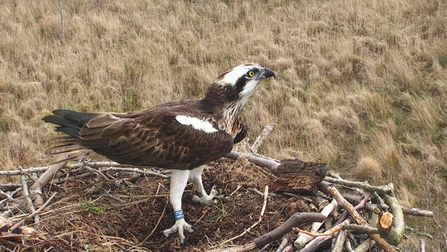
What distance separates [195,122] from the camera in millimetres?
4340

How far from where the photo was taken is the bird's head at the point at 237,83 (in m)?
4.54

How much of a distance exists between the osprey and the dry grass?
116 inches

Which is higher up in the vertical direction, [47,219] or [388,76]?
[47,219]

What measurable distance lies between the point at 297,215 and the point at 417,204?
3367 mm

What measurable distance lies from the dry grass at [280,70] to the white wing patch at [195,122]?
10.3 ft

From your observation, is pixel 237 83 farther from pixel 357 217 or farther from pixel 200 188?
pixel 357 217

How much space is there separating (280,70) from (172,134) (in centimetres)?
648

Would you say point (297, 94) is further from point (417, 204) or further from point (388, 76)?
point (417, 204)

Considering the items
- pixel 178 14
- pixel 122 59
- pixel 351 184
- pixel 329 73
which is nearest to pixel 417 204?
pixel 351 184

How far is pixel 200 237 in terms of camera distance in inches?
172

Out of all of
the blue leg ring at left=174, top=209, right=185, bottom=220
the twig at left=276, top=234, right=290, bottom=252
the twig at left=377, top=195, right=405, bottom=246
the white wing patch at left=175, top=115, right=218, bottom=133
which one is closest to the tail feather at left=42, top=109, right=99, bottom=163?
the white wing patch at left=175, top=115, right=218, bottom=133

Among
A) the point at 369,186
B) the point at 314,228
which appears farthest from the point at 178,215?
the point at 369,186

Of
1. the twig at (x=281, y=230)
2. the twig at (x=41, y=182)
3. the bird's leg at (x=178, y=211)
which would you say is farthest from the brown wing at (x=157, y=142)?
the twig at (x=281, y=230)

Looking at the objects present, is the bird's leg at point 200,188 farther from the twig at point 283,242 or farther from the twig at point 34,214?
the twig at point 34,214
